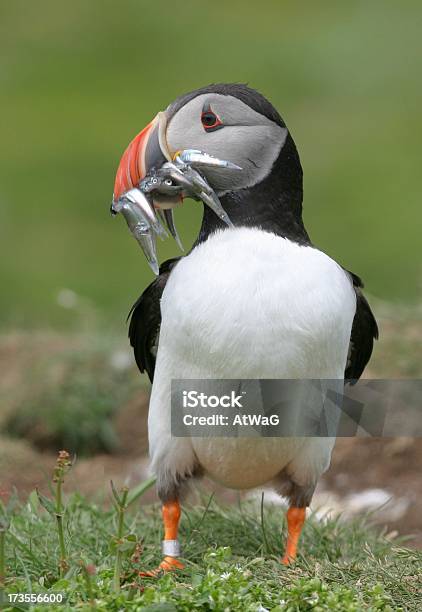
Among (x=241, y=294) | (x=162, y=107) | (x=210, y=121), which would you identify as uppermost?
(x=210, y=121)

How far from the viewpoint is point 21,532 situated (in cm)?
571

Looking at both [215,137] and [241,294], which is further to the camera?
[215,137]

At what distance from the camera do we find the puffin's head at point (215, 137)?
16.6 feet

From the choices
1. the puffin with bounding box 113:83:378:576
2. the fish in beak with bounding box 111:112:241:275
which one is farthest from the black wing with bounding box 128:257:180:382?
the fish in beak with bounding box 111:112:241:275

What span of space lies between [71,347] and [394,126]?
9.51 metres

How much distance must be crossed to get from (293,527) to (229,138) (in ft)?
5.57

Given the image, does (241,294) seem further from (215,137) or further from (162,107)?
(162,107)

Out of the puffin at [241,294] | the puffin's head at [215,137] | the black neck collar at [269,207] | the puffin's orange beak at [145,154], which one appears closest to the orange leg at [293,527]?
the puffin at [241,294]

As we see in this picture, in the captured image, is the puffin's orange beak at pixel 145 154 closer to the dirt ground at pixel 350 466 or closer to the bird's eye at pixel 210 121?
the bird's eye at pixel 210 121

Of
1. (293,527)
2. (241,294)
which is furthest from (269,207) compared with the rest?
(293,527)

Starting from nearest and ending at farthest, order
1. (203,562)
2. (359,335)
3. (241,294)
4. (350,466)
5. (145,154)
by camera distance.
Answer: (241,294) < (145,154) < (203,562) < (359,335) < (350,466)

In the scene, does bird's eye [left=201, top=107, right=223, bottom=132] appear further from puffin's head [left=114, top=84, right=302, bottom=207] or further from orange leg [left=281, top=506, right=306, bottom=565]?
orange leg [left=281, top=506, right=306, bottom=565]

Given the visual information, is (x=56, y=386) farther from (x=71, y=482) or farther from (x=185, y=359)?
(x=185, y=359)

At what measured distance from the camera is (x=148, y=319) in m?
5.52
